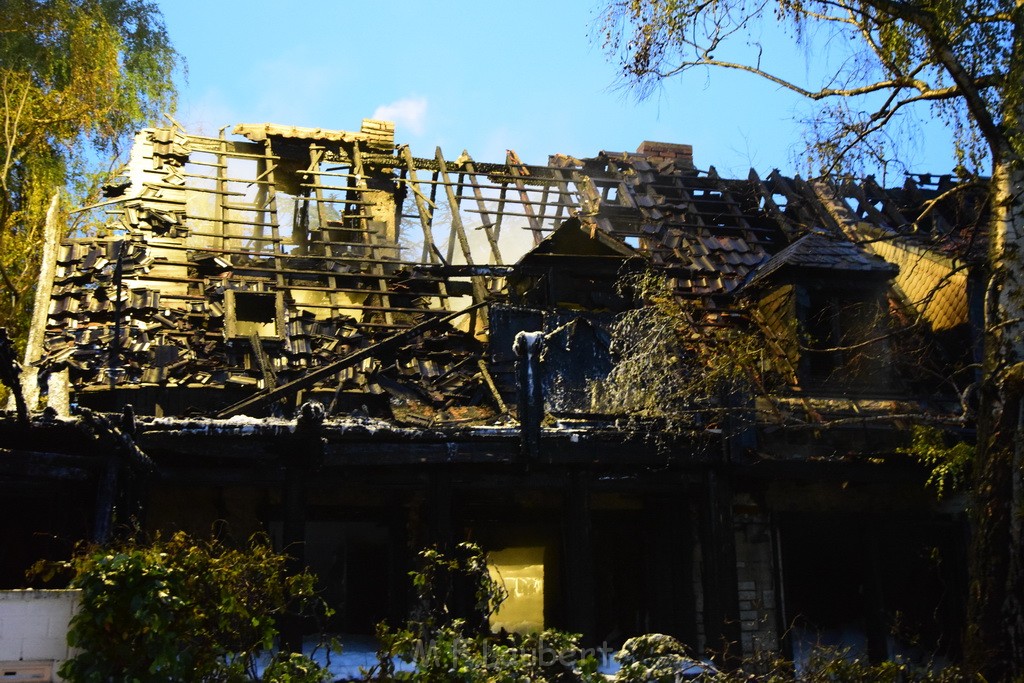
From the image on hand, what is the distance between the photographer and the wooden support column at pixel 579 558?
10430 millimetres

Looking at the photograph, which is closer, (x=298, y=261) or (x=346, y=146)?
(x=298, y=261)

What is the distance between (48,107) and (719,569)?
1873 cm

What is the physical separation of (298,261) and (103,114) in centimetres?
1234

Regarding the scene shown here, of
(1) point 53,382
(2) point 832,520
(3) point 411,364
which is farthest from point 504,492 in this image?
(1) point 53,382

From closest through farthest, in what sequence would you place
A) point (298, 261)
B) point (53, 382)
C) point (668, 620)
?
point (53, 382) → point (668, 620) → point (298, 261)

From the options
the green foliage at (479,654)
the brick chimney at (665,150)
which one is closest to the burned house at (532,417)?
the green foliage at (479,654)

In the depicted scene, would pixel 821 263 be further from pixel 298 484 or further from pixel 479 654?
pixel 479 654

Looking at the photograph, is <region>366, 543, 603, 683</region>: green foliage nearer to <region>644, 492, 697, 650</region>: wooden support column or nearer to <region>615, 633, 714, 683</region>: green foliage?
<region>615, 633, 714, 683</region>: green foliage

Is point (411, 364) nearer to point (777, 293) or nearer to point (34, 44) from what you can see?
point (777, 293)

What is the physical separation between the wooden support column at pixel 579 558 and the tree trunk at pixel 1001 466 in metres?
3.40

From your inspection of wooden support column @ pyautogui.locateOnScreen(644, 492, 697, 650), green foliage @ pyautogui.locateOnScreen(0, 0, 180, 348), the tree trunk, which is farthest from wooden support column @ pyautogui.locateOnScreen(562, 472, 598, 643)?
green foliage @ pyautogui.locateOnScreen(0, 0, 180, 348)

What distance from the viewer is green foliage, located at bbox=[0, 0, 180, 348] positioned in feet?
71.0

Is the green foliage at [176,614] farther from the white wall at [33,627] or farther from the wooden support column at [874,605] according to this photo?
the wooden support column at [874,605]

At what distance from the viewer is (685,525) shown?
12.1 m
